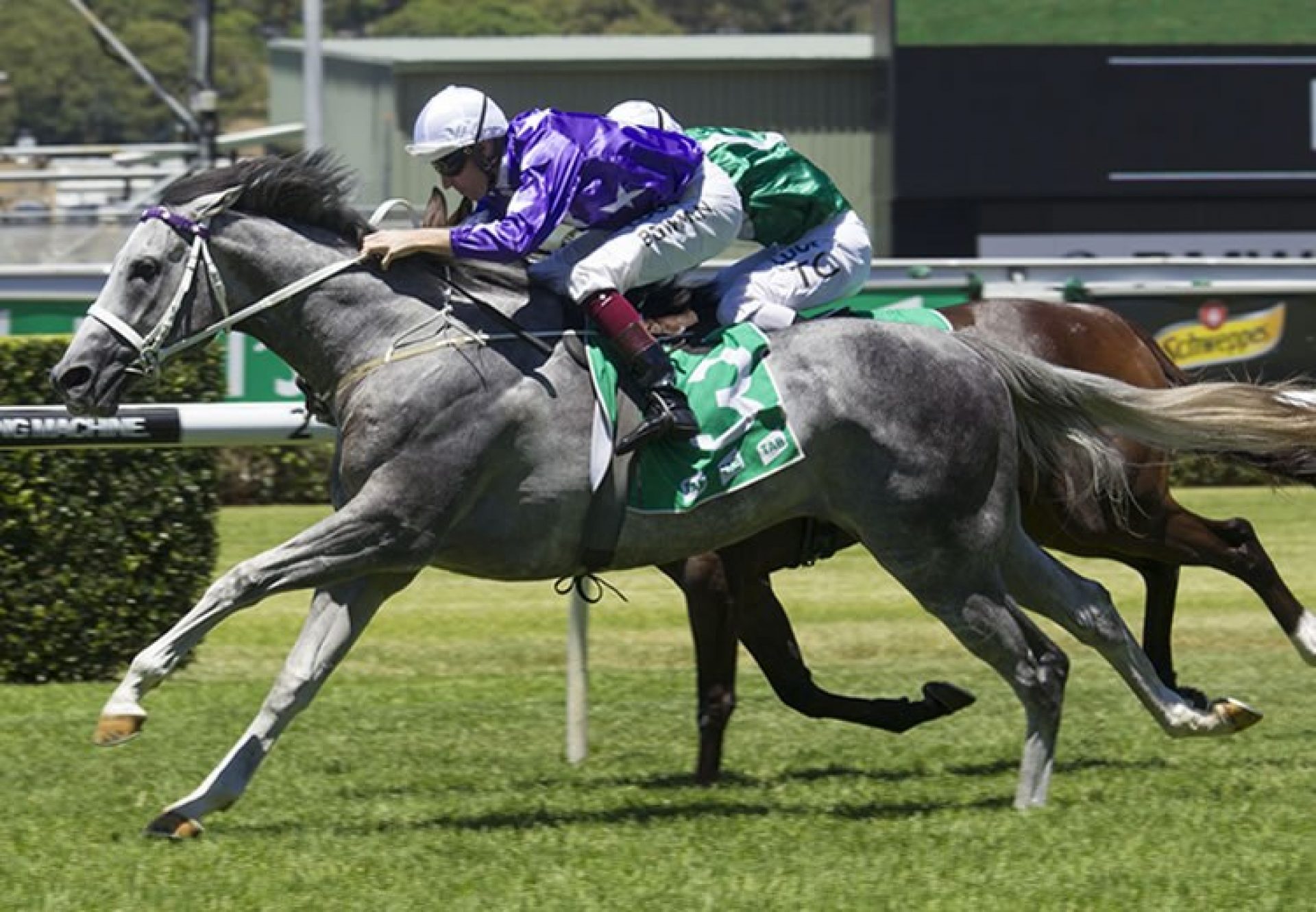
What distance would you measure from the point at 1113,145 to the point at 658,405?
65.4 ft

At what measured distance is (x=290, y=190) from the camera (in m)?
6.59

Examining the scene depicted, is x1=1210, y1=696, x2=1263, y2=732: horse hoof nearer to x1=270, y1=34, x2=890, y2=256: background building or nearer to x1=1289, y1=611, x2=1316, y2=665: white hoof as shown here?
x1=1289, y1=611, x2=1316, y2=665: white hoof

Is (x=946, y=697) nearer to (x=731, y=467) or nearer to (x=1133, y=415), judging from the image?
(x=1133, y=415)

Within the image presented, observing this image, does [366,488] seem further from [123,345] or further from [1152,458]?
[1152,458]

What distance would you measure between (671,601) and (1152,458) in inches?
198

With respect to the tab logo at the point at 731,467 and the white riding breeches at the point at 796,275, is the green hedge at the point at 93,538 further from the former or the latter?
the tab logo at the point at 731,467

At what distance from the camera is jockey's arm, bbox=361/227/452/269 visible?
641 cm

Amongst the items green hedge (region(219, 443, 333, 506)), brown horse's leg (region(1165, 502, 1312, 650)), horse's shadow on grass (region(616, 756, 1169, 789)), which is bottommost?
green hedge (region(219, 443, 333, 506))

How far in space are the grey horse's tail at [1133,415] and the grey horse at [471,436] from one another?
0.03m

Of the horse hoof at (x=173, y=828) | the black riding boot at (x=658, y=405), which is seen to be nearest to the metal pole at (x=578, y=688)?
the black riding boot at (x=658, y=405)

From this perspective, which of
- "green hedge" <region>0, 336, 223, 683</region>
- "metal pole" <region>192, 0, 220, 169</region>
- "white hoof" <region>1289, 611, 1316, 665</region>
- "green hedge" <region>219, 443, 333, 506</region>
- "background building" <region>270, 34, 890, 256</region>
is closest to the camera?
"white hoof" <region>1289, 611, 1316, 665</region>

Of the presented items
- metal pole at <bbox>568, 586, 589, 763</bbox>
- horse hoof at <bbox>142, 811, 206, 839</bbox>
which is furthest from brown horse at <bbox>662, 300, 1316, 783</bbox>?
horse hoof at <bbox>142, 811, 206, 839</bbox>

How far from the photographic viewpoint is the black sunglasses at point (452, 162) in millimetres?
6473

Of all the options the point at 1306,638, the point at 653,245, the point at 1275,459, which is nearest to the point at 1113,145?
the point at 1275,459
